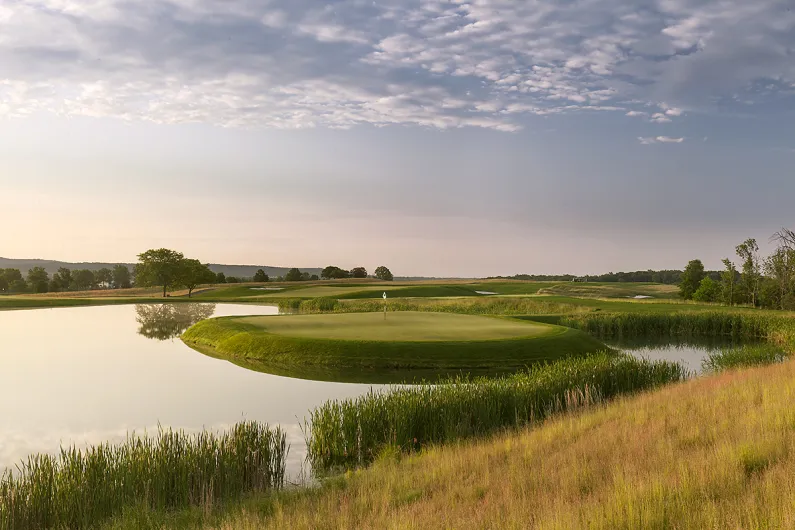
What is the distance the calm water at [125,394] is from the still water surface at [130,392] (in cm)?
3

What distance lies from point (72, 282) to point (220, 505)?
16466 cm

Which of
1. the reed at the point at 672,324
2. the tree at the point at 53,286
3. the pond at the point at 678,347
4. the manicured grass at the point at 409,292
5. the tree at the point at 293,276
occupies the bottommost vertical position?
the pond at the point at 678,347

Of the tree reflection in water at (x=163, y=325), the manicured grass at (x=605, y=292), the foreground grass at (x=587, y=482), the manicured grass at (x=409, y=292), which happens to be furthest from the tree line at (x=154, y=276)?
the foreground grass at (x=587, y=482)

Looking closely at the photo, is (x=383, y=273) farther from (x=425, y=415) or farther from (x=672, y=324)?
(x=425, y=415)

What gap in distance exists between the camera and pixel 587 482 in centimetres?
764

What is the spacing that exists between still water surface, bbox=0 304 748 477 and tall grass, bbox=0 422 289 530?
1509mm

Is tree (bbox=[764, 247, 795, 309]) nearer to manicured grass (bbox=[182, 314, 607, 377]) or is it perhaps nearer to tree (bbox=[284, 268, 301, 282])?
manicured grass (bbox=[182, 314, 607, 377])

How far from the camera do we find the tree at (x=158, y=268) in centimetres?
9581

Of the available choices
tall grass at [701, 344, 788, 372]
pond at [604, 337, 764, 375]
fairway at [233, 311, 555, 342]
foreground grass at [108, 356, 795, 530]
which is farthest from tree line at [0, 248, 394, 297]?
foreground grass at [108, 356, 795, 530]

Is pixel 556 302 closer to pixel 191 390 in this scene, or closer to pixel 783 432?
pixel 191 390

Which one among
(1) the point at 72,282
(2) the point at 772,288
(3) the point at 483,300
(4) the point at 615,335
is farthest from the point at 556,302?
(1) the point at 72,282

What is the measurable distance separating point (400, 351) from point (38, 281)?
129 metres

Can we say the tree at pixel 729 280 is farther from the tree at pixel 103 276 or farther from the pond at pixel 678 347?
the tree at pixel 103 276

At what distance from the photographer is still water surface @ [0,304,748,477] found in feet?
47.4
